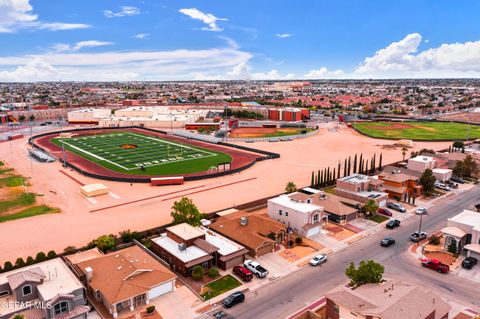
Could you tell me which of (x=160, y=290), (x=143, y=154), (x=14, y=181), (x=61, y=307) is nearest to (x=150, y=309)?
(x=160, y=290)

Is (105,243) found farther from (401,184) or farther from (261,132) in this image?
(261,132)

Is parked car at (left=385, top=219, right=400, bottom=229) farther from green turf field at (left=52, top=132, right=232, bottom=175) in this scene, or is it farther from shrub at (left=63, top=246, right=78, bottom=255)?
green turf field at (left=52, top=132, right=232, bottom=175)

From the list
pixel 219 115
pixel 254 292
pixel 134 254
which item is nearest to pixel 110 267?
pixel 134 254

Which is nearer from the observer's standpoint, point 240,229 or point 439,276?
point 439,276

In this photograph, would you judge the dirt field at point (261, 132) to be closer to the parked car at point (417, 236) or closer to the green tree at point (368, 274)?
the parked car at point (417, 236)

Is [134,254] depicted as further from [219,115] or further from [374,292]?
[219,115]

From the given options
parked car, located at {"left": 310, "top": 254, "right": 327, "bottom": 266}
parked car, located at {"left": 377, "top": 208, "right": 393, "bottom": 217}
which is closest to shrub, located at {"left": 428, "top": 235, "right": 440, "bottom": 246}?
parked car, located at {"left": 377, "top": 208, "right": 393, "bottom": 217}
